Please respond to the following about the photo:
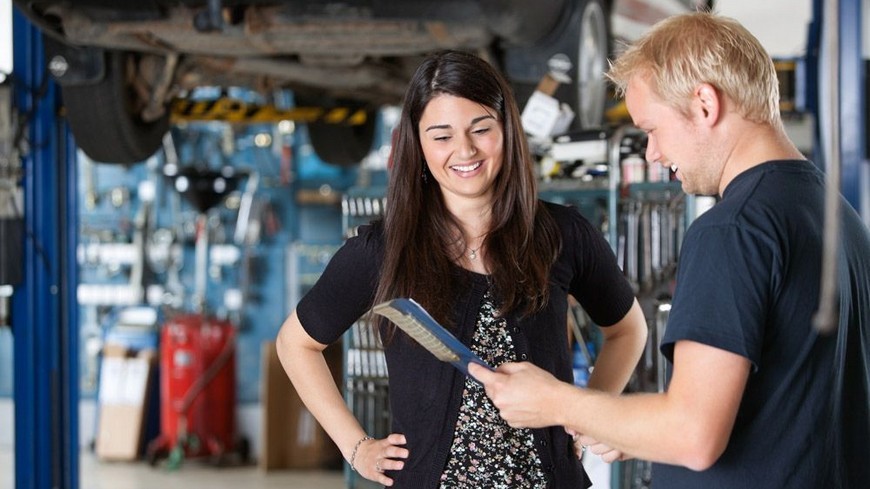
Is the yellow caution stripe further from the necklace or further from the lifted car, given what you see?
the necklace

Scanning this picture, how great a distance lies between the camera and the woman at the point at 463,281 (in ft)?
5.98

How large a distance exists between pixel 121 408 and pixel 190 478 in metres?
0.85

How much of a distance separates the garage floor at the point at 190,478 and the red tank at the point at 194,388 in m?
0.15

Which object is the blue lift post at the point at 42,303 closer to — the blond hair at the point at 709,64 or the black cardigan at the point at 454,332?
the black cardigan at the point at 454,332

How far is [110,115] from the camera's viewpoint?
4488 millimetres

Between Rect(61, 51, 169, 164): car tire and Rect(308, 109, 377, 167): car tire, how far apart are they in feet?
6.09

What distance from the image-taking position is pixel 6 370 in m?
7.80

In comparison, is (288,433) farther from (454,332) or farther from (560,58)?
(454,332)

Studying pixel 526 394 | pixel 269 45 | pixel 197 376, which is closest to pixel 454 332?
pixel 526 394

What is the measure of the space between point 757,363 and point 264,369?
18.9 ft

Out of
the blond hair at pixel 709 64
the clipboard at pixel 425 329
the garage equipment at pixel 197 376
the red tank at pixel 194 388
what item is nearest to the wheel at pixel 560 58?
the clipboard at pixel 425 329

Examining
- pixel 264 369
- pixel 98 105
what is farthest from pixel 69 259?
pixel 264 369

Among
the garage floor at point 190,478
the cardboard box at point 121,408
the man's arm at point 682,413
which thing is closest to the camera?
the man's arm at point 682,413

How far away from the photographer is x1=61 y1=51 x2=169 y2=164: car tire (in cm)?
444
